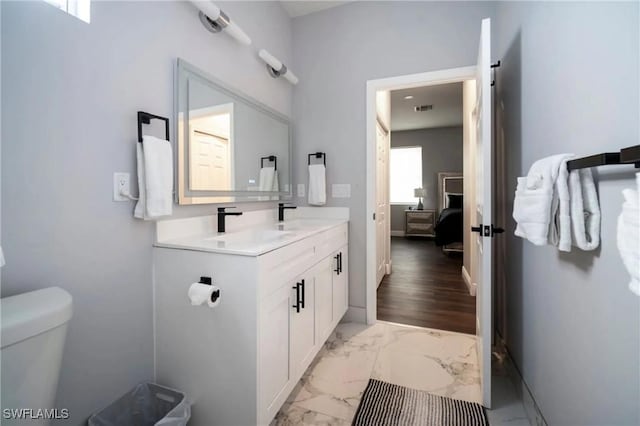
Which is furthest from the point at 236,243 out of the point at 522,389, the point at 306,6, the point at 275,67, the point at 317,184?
the point at 306,6

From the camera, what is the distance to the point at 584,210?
0.86 m

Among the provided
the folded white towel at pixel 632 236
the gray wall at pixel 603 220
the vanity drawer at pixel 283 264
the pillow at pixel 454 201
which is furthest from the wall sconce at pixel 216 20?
the pillow at pixel 454 201

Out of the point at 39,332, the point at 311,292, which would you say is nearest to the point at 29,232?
the point at 39,332

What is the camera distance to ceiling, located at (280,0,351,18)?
2409 millimetres

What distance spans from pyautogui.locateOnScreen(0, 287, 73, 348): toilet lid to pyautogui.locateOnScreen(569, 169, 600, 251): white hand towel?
1.55 metres

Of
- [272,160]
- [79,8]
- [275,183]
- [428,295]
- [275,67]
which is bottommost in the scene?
[428,295]

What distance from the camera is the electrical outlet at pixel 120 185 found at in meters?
1.16

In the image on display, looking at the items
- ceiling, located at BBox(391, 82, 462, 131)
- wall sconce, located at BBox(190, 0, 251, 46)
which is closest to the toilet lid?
wall sconce, located at BBox(190, 0, 251, 46)

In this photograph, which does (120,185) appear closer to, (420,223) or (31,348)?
(31,348)

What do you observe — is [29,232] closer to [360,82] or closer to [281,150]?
[281,150]

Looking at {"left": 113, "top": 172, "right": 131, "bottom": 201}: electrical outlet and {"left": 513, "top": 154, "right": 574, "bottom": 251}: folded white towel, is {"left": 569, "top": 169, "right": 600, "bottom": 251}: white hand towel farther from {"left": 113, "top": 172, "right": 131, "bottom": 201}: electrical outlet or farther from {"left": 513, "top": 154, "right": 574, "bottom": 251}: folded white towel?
{"left": 113, "top": 172, "right": 131, "bottom": 201}: electrical outlet

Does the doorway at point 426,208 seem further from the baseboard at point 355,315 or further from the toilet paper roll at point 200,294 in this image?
the toilet paper roll at point 200,294

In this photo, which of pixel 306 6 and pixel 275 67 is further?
pixel 306 6

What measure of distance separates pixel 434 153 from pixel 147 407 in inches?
287
